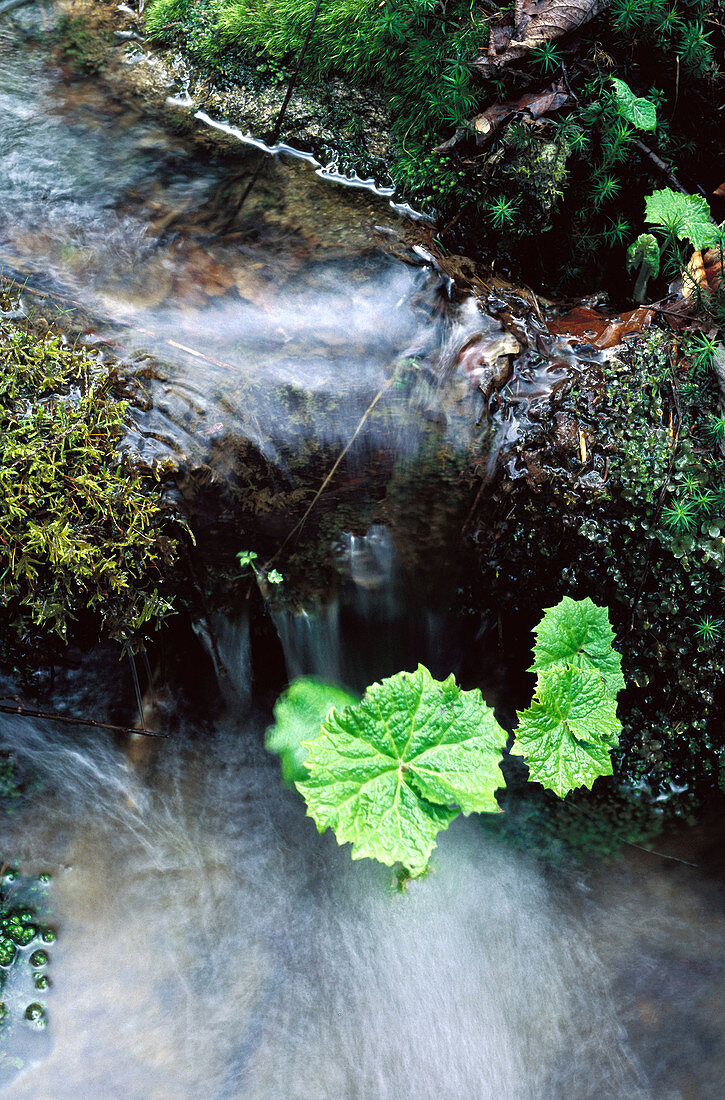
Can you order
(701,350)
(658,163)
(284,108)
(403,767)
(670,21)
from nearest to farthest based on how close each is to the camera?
(403,767) < (701,350) < (670,21) < (658,163) < (284,108)

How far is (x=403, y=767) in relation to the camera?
6.98ft

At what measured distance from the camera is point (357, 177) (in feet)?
10.6

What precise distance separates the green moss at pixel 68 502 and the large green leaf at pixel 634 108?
7.58 ft

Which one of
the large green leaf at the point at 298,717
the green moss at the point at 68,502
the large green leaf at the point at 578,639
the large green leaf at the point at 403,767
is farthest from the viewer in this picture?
the large green leaf at the point at 298,717

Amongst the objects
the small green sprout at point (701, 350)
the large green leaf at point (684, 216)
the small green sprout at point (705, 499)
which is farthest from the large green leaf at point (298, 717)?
the large green leaf at point (684, 216)

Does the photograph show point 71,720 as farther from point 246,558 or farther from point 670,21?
point 670,21

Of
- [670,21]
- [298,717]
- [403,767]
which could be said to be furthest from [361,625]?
[670,21]

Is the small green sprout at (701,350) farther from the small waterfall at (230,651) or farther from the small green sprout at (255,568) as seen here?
the small waterfall at (230,651)

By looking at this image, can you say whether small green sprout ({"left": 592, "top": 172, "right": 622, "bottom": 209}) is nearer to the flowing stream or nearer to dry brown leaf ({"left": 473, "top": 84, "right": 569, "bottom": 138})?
dry brown leaf ({"left": 473, "top": 84, "right": 569, "bottom": 138})

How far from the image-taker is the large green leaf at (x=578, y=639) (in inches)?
94.7

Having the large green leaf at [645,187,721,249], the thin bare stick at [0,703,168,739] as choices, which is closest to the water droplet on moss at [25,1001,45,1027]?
the thin bare stick at [0,703,168,739]

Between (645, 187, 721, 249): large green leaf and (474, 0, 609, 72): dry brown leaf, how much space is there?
0.84 m

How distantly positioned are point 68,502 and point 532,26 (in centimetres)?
271

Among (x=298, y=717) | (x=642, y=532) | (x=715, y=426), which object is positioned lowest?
(x=298, y=717)
